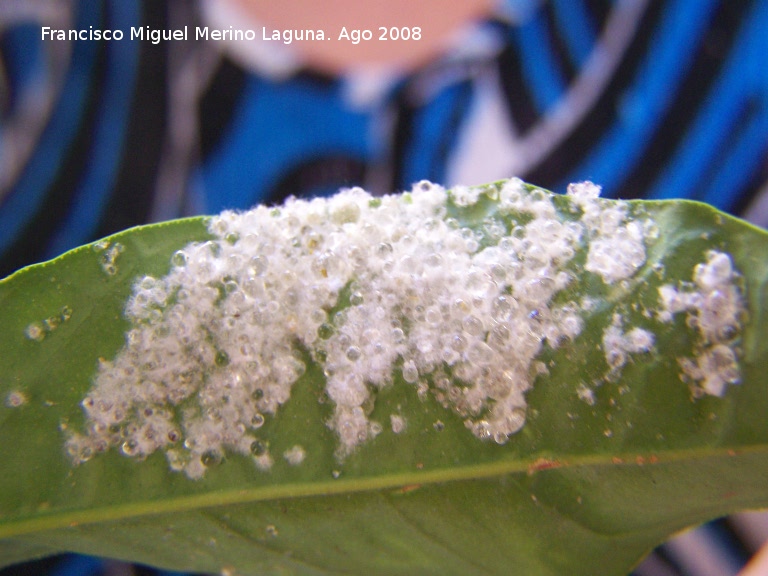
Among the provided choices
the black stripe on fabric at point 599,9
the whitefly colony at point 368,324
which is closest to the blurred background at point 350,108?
the black stripe on fabric at point 599,9

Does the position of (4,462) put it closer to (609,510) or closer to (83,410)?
(83,410)

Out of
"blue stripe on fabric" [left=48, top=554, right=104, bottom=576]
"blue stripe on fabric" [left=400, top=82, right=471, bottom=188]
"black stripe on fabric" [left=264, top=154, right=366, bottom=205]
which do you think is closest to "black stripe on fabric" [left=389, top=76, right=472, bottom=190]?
"blue stripe on fabric" [left=400, top=82, right=471, bottom=188]

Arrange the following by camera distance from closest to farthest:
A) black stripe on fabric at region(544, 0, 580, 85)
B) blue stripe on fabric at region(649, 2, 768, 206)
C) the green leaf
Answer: the green leaf → blue stripe on fabric at region(649, 2, 768, 206) → black stripe on fabric at region(544, 0, 580, 85)

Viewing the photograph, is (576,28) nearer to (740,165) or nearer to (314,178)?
(740,165)

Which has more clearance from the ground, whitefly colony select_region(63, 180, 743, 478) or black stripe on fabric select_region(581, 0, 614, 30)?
black stripe on fabric select_region(581, 0, 614, 30)

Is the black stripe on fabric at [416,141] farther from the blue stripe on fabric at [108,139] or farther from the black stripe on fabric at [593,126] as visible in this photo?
the blue stripe on fabric at [108,139]

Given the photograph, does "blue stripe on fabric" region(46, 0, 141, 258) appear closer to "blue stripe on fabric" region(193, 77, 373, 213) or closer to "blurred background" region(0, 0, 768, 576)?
"blurred background" region(0, 0, 768, 576)

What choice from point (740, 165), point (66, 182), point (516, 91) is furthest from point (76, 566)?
point (740, 165)
